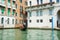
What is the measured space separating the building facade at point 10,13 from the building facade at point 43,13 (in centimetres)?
354

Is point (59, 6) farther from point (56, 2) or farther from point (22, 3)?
point (22, 3)

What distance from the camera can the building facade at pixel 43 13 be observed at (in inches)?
1060

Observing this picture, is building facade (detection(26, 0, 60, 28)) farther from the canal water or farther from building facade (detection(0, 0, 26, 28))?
the canal water

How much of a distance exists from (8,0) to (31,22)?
667cm

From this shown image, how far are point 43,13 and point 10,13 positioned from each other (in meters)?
7.22

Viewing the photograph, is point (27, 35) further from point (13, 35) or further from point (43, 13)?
point (43, 13)

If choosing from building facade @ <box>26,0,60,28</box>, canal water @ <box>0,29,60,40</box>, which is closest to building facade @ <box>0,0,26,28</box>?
building facade @ <box>26,0,60,28</box>

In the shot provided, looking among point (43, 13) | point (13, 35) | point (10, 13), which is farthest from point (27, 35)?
point (10, 13)

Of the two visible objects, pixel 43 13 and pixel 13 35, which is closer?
pixel 13 35

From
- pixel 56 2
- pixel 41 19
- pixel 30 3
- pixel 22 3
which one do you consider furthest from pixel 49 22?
pixel 22 3

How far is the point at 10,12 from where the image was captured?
31.5 metres

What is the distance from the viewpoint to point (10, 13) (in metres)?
31.5

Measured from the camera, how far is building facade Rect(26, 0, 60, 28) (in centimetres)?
2692

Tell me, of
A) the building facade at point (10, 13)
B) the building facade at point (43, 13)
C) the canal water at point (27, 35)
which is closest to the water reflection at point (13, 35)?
the canal water at point (27, 35)
